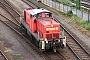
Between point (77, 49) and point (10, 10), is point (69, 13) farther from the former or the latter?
point (77, 49)

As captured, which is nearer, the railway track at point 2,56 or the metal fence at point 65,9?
the railway track at point 2,56

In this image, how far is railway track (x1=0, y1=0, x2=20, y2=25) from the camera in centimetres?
3046

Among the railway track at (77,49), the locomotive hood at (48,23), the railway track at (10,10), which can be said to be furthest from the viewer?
the railway track at (10,10)

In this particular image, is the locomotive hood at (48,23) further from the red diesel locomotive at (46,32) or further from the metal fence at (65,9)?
the metal fence at (65,9)

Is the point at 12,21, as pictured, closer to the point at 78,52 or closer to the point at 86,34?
the point at 86,34

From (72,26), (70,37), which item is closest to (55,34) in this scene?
(70,37)

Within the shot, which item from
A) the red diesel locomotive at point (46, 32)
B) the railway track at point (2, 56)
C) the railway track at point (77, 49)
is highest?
the red diesel locomotive at point (46, 32)

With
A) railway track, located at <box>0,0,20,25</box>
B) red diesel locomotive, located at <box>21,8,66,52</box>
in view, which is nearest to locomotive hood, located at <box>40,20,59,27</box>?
red diesel locomotive, located at <box>21,8,66,52</box>

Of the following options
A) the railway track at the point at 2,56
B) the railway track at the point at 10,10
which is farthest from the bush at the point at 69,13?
the railway track at the point at 2,56

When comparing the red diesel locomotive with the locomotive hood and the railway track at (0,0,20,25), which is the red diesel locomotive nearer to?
the locomotive hood

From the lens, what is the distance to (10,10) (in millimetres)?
33844

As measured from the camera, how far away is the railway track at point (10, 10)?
99.9 feet

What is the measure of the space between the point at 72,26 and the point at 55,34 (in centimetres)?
807

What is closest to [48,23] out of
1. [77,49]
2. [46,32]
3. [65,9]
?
[46,32]
